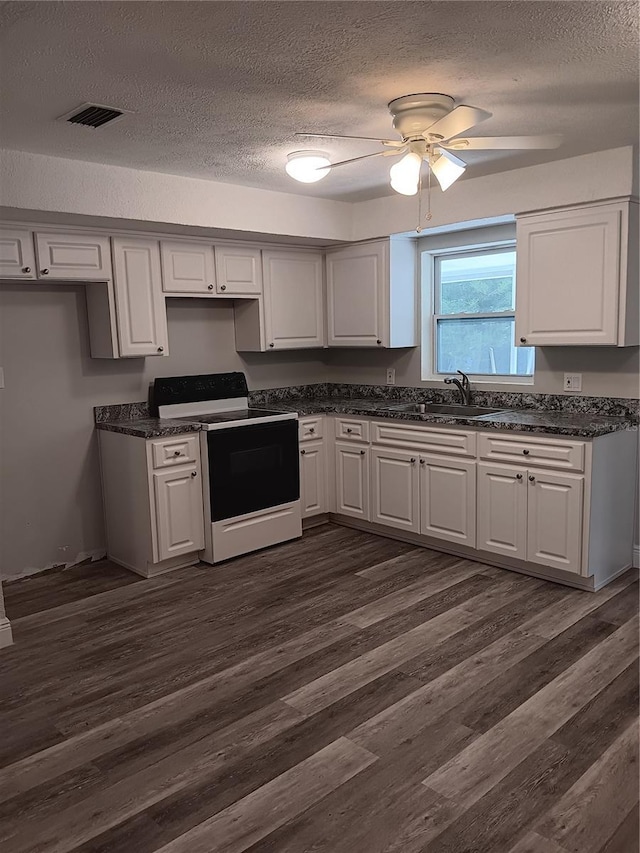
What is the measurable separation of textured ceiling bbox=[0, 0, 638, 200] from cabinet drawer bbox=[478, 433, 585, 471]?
1532 mm

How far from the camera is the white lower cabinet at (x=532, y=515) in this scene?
3570 millimetres

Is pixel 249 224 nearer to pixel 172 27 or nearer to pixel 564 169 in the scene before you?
pixel 564 169

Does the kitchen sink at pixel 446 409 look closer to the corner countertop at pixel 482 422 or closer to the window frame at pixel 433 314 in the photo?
the corner countertop at pixel 482 422

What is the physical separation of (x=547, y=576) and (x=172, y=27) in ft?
10.5

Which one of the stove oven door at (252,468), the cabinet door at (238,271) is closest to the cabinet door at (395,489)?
the stove oven door at (252,468)

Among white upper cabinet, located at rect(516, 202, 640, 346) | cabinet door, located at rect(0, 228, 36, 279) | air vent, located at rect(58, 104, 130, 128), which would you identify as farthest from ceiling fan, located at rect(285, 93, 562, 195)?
cabinet door, located at rect(0, 228, 36, 279)

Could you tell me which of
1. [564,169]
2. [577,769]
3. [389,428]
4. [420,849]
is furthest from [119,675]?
[564,169]

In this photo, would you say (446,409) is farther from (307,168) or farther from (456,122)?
(456,122)

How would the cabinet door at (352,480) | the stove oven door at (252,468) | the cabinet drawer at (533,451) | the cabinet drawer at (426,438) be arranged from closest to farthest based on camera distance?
the cabinet drawer at (533,451) → the cabinet drawer at (426,438) → the stove oven door at (252,468) → the cabinet door at (352,480)

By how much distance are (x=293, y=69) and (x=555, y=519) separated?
2573 millimetres

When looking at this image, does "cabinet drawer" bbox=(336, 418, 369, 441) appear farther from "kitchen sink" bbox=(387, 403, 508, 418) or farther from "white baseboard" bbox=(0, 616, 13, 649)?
"white baseboard" bbox=(0, 616, 13, 649)

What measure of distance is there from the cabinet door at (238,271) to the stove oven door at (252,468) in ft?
3.19

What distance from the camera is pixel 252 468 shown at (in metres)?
4.30

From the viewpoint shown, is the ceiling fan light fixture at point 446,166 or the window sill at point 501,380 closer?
the ceiling fan light fixture at point 446,166
